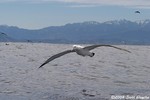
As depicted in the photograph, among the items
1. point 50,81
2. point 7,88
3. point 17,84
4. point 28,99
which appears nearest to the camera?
point 28,99

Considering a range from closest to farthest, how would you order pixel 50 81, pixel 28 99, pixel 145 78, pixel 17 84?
1. pixel 28 99
2. pixel 17 84
3. pixel 50 81
4. pixel 145 78

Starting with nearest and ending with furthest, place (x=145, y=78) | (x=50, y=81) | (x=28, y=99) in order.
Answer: (x=28, y=99) < (x=50, y=81) < (x=145, y=78)

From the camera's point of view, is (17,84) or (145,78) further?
(145,78)

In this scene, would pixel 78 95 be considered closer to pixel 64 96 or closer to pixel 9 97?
pixel 64 96

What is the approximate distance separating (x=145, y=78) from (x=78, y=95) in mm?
14969

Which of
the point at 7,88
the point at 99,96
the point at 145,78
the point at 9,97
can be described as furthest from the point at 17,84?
the point at 145,78

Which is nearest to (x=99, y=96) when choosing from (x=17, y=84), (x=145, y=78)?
(x=17, y=84)

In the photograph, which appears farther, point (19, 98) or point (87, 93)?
point (87, 93)

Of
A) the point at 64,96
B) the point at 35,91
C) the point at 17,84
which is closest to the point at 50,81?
the point at 17,84

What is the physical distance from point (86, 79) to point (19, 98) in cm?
1394

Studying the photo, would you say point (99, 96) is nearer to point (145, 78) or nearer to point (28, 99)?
point (28, 99)

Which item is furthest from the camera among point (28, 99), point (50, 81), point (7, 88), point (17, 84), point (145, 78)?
point (145, 78)

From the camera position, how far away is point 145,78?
150 feet

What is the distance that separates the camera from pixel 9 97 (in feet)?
104
